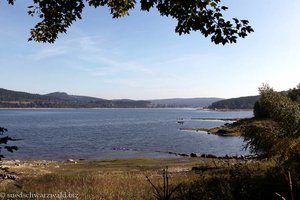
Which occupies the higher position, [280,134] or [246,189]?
[280,134]

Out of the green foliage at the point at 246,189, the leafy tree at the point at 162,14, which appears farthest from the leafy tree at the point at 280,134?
the leafy tree at the point at 162,14

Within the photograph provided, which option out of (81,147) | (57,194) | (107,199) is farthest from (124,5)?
(81,147)

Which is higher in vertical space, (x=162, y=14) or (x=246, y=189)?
(x=162, y=14)

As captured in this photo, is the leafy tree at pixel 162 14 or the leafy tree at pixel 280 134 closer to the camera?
the leafy tree at pixel 162 14

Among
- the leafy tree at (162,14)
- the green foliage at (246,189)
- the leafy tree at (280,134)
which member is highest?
the leafy tree at (162,14)

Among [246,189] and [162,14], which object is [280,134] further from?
[162,14]

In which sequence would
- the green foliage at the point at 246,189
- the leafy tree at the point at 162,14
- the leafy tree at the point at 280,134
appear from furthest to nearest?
1. the leafy tree at the point at 280,134
2. the green foliage at the point at 246,189
3. the leafy tree at the point at 162,14

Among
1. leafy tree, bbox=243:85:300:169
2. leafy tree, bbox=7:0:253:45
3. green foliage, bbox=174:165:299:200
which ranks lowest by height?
green foliage, bbox=174:165:299:200

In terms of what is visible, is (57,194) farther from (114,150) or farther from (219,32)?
(114,150)

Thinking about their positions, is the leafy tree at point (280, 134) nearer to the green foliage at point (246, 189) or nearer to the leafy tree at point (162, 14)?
the green foliage at point (246, 189)

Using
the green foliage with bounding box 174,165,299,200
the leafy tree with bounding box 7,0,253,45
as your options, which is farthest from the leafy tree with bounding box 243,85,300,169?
the leafy tree with bounding box 7,0,253,45

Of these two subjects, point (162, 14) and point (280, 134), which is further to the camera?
point (280, 134)

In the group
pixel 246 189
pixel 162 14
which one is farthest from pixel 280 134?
pixel 162 14

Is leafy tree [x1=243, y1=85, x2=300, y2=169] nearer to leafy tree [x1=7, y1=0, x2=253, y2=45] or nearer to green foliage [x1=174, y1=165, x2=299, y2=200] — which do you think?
green foliage [x1=174, y1=165, x2=299, y2=200]
